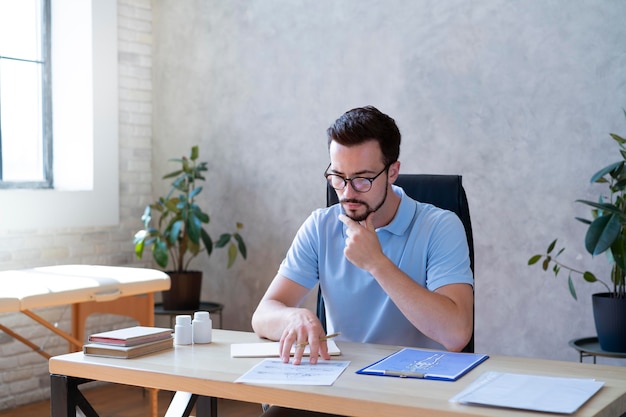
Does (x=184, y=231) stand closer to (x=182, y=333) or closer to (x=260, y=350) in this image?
(x=182, y=333)

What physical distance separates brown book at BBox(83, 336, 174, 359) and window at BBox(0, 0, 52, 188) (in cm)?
266

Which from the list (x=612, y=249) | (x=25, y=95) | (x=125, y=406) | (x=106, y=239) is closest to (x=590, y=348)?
(x=612, y=249)

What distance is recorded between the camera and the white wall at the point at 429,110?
12.1 feet

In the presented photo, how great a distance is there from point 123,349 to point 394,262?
82cm

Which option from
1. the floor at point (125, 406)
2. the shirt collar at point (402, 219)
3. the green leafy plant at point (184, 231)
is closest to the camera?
the shirt collar at point (402, 219)

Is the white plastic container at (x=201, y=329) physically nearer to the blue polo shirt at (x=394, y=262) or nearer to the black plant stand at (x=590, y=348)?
the blue polo shirt at (x=394, y=262)

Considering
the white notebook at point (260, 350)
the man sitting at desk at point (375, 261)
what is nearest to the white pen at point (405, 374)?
the white notebook at point (260, 350)

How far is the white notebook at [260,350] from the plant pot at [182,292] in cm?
239

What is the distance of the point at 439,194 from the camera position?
252cm

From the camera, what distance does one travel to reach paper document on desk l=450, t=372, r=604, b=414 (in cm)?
149

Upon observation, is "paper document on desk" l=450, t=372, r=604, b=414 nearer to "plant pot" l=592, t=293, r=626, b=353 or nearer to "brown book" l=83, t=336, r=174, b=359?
"brown book" l=83, t=336, r=174, b=359

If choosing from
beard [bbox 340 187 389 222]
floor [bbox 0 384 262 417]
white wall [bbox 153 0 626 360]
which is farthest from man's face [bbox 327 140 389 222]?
floor [bbox 0 384 262 417]

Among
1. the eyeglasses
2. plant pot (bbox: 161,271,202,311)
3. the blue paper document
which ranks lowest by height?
plant pot (bbox: 161,271,202,311)

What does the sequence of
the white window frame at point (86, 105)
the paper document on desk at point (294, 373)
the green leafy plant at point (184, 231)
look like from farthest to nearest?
1. the white window frame at point (86, 105)
2. the green leafy plant at point (184, 231)
3. the paper document on desk at point (294, 373)
